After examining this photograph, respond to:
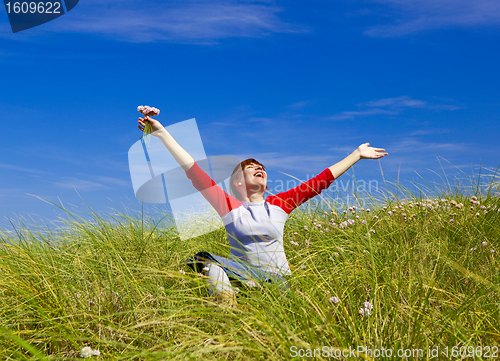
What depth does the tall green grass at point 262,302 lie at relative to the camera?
6.98 ft

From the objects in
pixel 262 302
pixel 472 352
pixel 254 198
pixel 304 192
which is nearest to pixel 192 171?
pixel 254 198

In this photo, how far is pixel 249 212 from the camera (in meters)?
3.73

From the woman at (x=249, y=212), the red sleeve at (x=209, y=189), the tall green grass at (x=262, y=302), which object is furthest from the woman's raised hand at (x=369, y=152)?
the red sleeve at (x=209, y=189)

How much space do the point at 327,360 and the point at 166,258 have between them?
243cm

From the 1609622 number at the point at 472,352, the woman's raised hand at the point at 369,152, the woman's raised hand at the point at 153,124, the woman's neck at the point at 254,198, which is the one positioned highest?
the woman's raised hand at the point at 153,124

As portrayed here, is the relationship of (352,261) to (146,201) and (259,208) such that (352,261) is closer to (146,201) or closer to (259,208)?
(259,208)

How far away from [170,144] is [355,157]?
214cm

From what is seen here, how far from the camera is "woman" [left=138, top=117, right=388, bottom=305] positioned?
3.22 meters

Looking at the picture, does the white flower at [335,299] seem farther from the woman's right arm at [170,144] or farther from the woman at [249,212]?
the woman's right arm at [170,144]

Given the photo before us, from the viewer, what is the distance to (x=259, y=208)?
3795 mm

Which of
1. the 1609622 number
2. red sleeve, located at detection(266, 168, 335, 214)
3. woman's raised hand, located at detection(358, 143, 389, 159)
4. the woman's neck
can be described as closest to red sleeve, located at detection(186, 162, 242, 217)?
the woman's neck

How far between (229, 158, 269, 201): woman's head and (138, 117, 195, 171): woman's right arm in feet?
2.18

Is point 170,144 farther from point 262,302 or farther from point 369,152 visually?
point 369,152

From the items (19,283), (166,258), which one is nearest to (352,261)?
(166,258)
